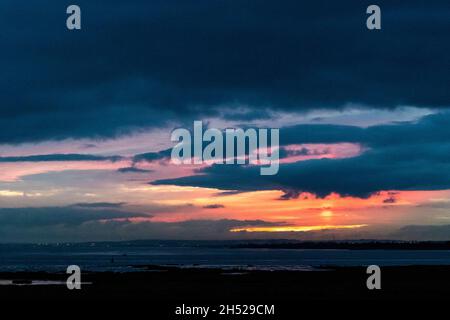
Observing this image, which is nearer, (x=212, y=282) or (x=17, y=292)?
(x=17, y=292)

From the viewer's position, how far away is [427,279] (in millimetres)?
79562

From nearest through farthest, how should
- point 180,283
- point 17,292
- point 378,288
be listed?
point 17,292 < point 378,288 < point 180,283

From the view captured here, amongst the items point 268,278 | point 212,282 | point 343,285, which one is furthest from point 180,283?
point 343,285

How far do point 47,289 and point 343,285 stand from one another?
27.6 metres
